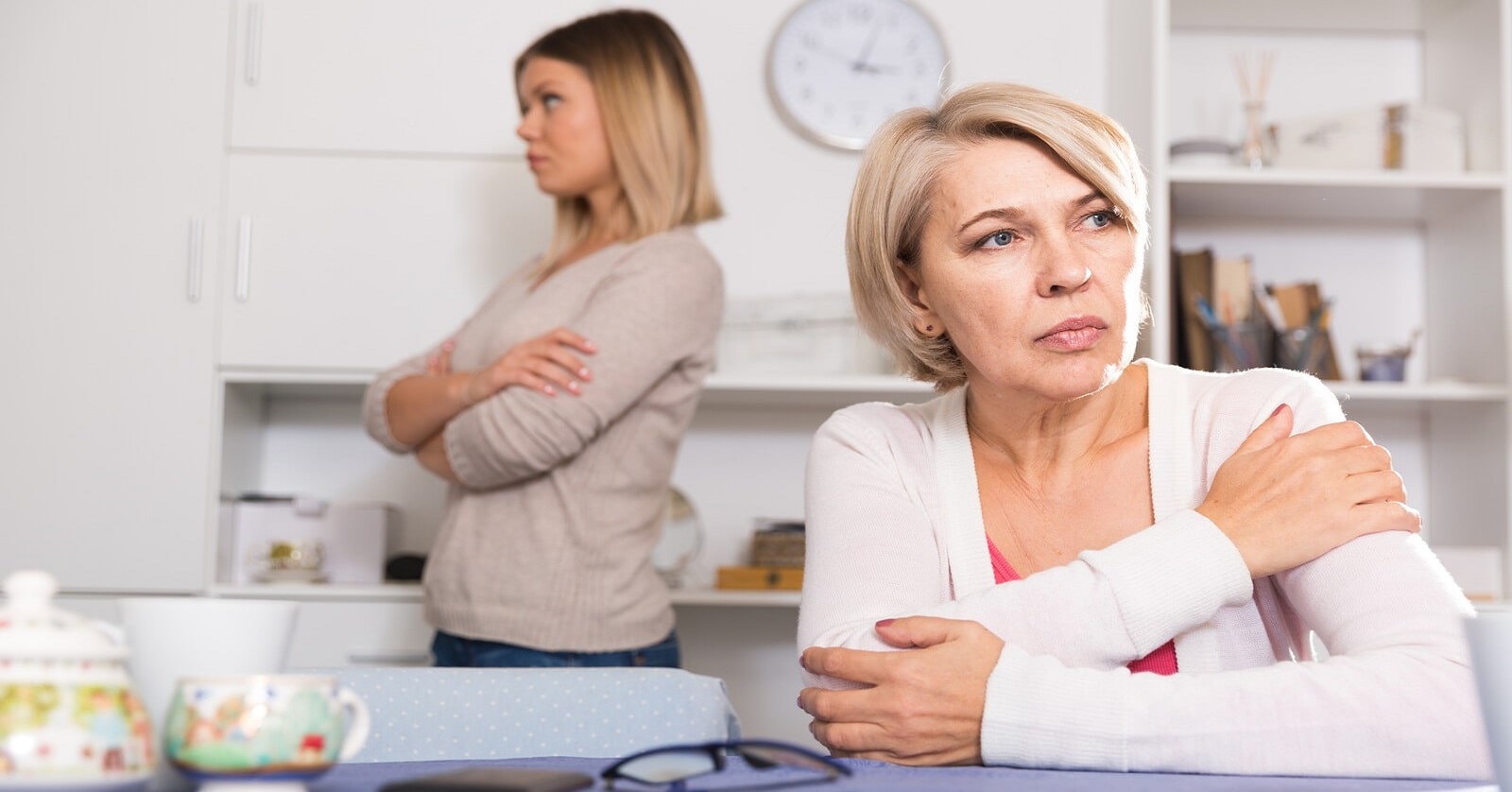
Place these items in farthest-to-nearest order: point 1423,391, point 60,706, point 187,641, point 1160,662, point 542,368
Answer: point 1423,391, point 542,368, point 1160,662, point 187,641, point 60,706

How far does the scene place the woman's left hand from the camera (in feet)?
3.17

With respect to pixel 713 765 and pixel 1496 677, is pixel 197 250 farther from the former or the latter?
pixel 1496 677

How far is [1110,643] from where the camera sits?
41.0 inches

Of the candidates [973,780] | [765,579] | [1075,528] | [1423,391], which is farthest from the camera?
[765,579]

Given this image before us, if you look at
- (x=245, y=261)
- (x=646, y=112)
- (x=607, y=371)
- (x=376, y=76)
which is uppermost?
(x=376, y=76)

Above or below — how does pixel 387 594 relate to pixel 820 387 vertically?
below

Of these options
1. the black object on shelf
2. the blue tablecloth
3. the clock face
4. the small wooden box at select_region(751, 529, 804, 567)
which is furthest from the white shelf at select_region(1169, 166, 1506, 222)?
the blue tablecloth

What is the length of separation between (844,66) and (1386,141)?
1075mm

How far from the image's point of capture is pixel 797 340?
278cm

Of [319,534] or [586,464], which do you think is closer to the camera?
[586,464]

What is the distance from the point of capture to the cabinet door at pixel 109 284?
2738 mm

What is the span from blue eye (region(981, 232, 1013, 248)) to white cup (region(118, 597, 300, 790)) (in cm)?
80

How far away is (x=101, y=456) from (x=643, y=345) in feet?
4.61

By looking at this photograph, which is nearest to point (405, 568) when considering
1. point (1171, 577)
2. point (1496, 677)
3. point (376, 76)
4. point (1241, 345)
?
point (376, 76)
